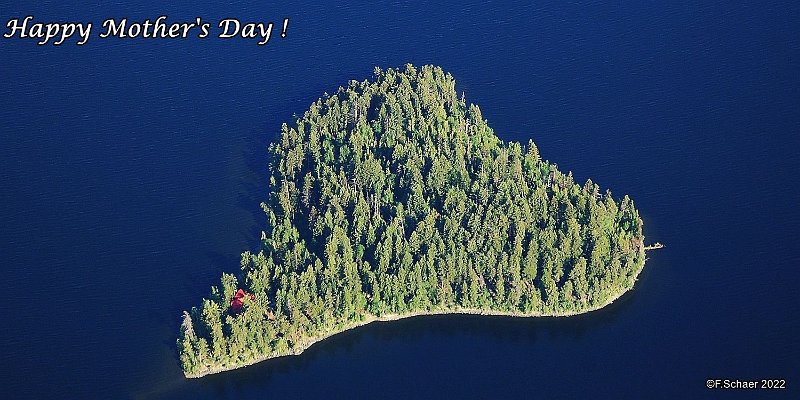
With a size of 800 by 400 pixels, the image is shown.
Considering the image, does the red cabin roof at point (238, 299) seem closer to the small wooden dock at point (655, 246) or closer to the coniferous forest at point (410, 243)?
the coniferous forest at point (410, 243)

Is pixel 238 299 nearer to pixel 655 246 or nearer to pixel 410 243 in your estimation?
pixel 410 243

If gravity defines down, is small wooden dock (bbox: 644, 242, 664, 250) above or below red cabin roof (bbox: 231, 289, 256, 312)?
above

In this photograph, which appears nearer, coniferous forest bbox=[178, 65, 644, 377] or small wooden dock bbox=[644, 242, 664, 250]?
coniferous forest bbox=[178, 65, 644, 377]

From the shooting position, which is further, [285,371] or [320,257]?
[320,257]

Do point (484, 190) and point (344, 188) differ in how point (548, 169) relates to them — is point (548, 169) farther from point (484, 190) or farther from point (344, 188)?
point (344, 188)

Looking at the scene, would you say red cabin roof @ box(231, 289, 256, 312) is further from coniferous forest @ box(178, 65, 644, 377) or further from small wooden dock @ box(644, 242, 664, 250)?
small wooden dock @ box(644, 242, 664, 250)

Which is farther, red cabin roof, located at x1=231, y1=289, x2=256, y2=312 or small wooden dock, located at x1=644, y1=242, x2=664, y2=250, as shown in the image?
small wooden dock, located at x1=644, y1=242, x2=664, y2=250

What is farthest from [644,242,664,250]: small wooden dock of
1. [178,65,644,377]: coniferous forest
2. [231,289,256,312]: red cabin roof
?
[231,289,256,312]: red cabin roof

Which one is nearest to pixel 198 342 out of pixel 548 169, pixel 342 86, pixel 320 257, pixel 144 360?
pixel 144 360
